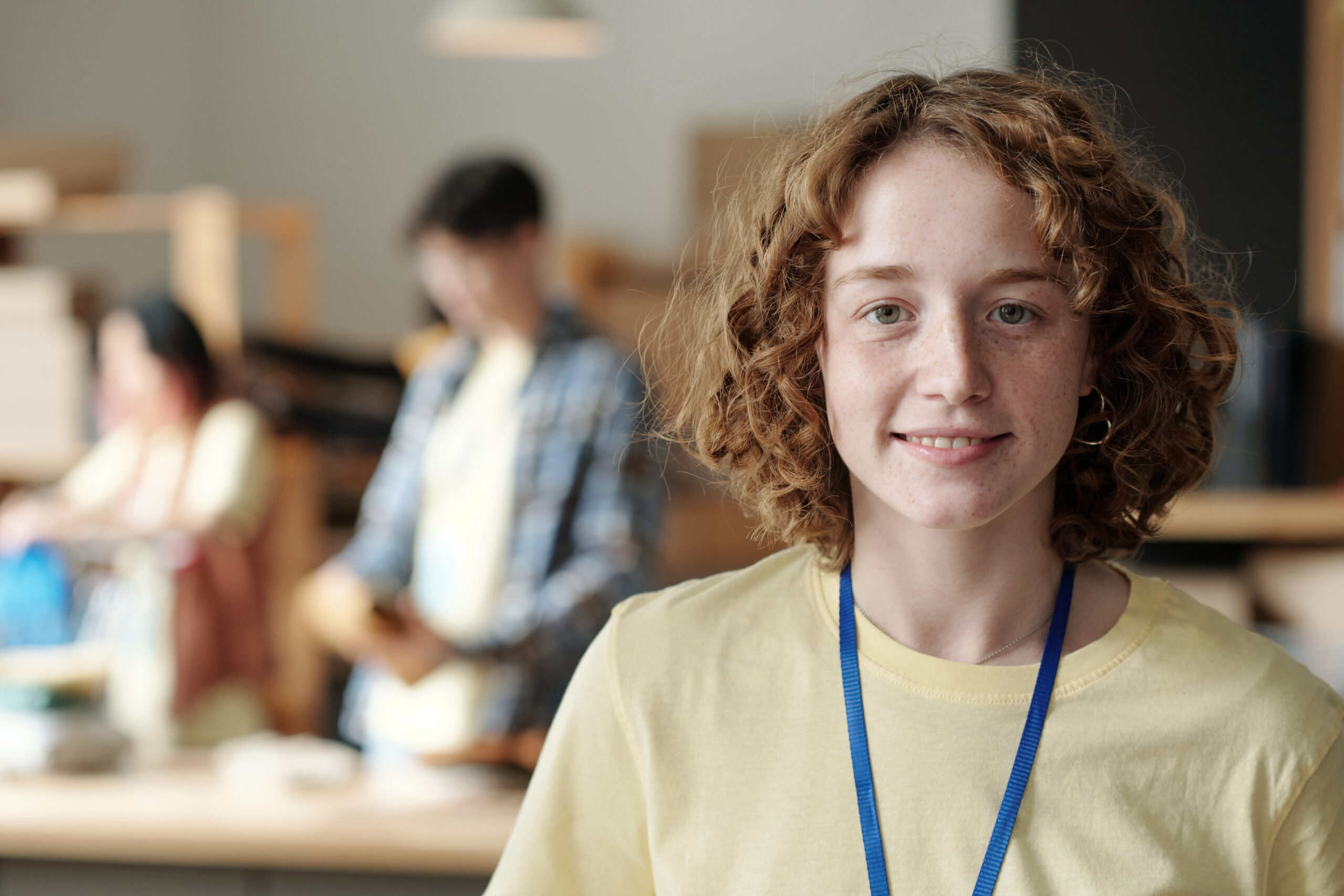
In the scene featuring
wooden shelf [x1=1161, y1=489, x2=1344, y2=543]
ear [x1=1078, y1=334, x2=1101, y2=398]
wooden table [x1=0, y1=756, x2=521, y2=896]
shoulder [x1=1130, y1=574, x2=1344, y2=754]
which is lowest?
wooden shelf [x1=1161, y1=489, x2=1344, y2=543]

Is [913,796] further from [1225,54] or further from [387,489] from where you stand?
[1225,54]

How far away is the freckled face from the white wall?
608cm

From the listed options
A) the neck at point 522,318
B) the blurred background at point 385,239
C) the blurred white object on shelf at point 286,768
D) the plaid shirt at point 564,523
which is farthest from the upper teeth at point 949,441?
the blurred white object on shelf at point 286,768

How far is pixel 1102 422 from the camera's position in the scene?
825 millimetres

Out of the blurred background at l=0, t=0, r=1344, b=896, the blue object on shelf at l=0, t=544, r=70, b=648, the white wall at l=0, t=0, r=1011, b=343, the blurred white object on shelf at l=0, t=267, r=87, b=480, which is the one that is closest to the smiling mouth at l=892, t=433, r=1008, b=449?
the blurred background at l=0, t=0, r=1344, b=896

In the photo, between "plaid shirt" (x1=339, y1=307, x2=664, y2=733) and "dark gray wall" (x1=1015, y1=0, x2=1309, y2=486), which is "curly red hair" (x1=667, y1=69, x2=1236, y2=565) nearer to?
"plaid shirt" (x1=339, y1=307, x2=664, y2=733)

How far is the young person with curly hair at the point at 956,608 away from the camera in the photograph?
0.72 metres

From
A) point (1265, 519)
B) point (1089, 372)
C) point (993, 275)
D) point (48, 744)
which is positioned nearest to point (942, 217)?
point (993, 275)

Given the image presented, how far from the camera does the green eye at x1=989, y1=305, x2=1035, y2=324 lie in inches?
28.7

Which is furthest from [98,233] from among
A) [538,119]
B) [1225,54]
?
[1225,54]

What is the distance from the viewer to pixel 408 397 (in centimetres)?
228

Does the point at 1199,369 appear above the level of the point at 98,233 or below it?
above

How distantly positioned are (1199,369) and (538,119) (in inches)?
253

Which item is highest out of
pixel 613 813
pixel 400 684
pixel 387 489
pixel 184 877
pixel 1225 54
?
pixel 1225 54
